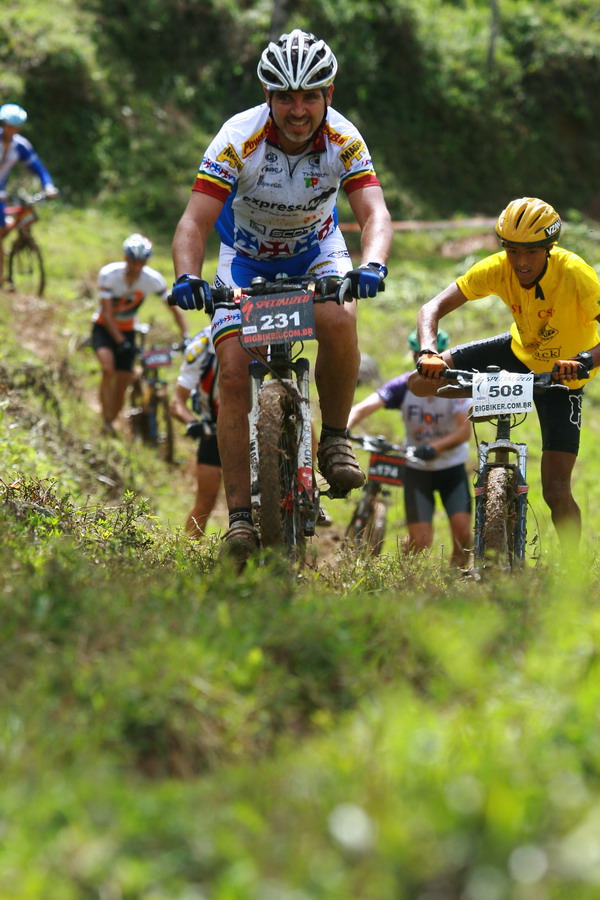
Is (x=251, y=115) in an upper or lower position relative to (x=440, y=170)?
lower

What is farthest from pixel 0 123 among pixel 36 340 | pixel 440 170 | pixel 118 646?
pixel 440 170

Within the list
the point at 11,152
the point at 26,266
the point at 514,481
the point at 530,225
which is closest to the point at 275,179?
the point at 530,225

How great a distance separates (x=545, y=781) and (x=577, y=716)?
0.36 meters

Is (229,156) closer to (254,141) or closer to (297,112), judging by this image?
(254,141)

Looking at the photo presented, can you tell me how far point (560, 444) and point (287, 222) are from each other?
7.34 ft

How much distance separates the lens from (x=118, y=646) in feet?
12.5

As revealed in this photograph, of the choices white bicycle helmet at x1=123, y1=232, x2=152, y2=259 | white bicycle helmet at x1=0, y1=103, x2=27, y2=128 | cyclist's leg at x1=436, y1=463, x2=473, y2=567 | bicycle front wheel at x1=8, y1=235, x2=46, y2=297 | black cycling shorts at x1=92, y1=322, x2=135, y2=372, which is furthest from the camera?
bicycle front wheel at x1=8, y1=235, x2=46, y2=297

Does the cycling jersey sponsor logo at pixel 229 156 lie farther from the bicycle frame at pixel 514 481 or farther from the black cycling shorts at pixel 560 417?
the black cycling shorts at pixel 560 417

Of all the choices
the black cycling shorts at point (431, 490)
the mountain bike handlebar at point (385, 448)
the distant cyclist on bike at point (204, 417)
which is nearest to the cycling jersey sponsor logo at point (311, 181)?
the distant cyclist on bike at point (204, 417)

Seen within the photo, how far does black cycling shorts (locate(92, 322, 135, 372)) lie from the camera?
14.1 meters

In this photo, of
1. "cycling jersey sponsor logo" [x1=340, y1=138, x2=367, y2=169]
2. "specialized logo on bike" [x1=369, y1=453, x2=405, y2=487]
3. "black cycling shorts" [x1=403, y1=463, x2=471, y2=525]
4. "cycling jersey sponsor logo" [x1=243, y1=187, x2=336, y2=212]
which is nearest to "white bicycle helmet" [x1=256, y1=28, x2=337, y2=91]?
"cycling jersey sponsor logo" [x1=340, y1=138, x2=367, y2=169]

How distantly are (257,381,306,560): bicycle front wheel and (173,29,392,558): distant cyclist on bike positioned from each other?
18 cm

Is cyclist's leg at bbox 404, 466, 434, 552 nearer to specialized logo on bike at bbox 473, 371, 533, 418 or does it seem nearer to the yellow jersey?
the yellow jersey

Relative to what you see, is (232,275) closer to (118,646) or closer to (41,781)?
(118,646)
